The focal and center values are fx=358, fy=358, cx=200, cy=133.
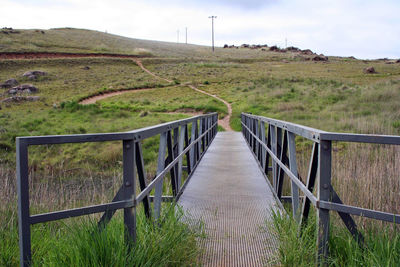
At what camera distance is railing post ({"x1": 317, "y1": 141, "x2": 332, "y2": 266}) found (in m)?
2.63

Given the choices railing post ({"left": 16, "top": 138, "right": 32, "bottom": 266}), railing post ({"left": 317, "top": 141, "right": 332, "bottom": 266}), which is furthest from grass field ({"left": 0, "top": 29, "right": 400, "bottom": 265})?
railing post ({"left": 317, "top": 141, "right": 332, "bottom": 266})

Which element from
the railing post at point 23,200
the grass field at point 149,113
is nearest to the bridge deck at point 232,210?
the grass field at point 149,113

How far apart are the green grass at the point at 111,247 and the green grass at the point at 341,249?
0.80 meters

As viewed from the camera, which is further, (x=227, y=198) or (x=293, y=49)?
(x=293, y=49)

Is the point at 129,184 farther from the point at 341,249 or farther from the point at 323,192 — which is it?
the point at 341,249

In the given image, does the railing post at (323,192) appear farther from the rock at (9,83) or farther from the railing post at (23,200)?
the rock at (9,83)

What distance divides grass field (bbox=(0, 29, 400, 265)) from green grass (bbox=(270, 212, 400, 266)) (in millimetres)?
1538

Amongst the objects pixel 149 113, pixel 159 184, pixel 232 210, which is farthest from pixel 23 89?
pixel 159 184

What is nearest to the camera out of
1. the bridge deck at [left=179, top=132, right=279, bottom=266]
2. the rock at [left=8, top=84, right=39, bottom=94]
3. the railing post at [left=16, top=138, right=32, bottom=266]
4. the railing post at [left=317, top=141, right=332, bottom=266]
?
the railing post at [left=16, top=138, right=32, bottom=266]

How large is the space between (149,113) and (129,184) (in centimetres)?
2097

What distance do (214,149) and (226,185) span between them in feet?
15.1

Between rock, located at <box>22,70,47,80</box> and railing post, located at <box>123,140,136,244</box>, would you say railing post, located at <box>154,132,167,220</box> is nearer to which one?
railing post, located at <box>123,140,136,244</box>

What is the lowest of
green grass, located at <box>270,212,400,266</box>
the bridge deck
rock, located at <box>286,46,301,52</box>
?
the bridge deck

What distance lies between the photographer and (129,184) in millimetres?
2672
